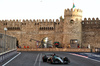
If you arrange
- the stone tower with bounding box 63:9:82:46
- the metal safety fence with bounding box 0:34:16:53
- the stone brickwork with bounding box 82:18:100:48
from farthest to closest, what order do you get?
the stone brickwork with bounding box 82:18:100:48
the stone tower with bounding box 63:9:82:46
the metal safety fence with bounding box 0:34:16:53

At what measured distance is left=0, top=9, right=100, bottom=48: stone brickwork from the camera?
58656mm

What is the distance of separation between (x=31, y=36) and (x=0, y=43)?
43952mm

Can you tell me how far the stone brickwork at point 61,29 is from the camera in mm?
58656

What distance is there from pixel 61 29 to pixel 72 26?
4.53 m

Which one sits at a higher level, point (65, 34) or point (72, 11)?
point (72, 11)

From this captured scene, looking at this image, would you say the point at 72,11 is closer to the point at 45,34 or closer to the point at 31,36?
the point at 45,34

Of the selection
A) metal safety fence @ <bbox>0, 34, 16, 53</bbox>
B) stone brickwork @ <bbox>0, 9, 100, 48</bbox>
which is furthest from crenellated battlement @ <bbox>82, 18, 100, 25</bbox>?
metal safety fence @ <bbox>0, 34, 16, 53</bbox>

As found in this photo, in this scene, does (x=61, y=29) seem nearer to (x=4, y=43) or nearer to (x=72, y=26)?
(x=72, y=26)

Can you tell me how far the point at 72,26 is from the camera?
5847 centimetres

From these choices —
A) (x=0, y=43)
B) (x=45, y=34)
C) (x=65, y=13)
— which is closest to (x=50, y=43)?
(x=45, y=34)

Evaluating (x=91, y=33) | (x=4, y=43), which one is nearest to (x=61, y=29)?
(x=91, y=33)

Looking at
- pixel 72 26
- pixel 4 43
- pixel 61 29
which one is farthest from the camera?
pixel 61 29

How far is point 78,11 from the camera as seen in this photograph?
59125 mm

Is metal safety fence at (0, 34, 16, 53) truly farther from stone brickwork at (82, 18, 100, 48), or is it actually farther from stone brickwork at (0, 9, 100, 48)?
stone brickwork at (82, 18, 100, 48)
